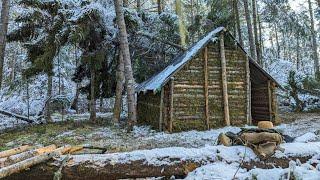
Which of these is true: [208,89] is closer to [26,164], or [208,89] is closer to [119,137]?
[119,137]

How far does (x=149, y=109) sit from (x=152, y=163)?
47.0 feet

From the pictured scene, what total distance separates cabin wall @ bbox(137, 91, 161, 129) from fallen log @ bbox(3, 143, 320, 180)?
11.8m

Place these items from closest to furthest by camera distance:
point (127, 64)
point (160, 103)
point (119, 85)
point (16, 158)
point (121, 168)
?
point (16, 158) < point (121, 168) < point (127, 64) < point (160, 103) < point (119, 85)

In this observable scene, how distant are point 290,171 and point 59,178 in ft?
10.7

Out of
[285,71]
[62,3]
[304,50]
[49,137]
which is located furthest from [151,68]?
[304,50]

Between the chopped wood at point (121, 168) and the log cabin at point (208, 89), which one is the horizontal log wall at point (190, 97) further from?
the chopped wood at point (121, 168)

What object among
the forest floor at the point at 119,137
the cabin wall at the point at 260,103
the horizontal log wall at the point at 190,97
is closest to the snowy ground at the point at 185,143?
the forest floor at the point at 119,137

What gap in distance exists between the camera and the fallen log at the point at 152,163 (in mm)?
5117

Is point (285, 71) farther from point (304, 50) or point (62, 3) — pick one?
point (304, 50)

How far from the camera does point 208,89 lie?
17.7 meters

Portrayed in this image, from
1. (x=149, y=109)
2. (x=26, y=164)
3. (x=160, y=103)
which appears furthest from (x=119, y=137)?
(x=26, y=164)

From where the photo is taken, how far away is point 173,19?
21.3 metres

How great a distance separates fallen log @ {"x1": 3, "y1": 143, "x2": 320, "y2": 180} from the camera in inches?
201

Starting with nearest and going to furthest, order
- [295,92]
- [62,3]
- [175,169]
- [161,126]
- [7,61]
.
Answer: [175,169] < [161,126] < [62,3] < [295,92] < [7,61]
